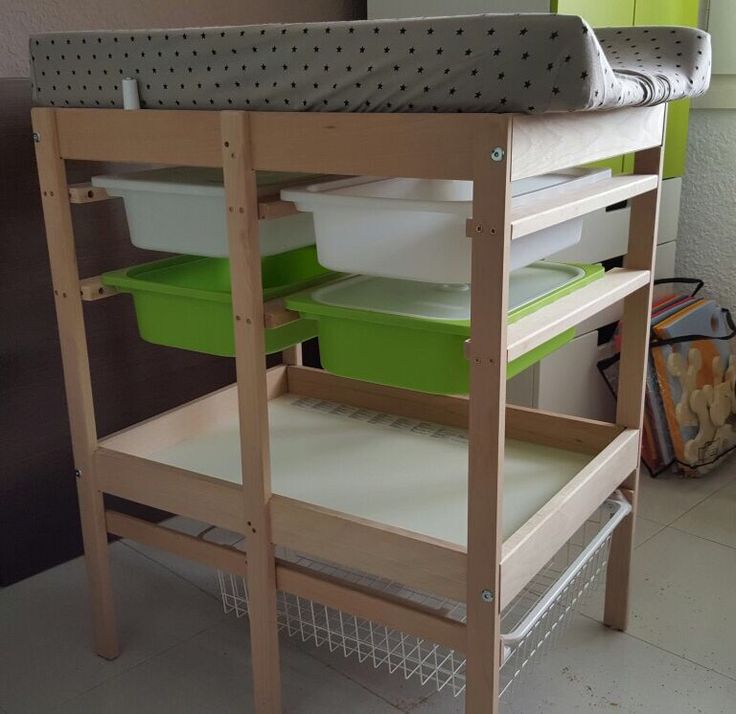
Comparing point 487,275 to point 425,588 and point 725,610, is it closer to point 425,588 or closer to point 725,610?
point 425,588

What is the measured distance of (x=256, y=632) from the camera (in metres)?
1.21

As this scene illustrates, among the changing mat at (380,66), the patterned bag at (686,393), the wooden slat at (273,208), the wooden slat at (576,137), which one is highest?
the changing mat at (380,66)

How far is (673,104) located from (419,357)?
4.33 ft

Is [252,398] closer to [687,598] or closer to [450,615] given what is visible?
[450,615]

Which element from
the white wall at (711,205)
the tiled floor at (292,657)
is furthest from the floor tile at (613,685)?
the white wall at (711,205)

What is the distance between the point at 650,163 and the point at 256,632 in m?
0.87

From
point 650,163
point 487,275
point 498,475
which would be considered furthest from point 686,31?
point 498,475

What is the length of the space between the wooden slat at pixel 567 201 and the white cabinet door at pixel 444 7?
52 centimetres

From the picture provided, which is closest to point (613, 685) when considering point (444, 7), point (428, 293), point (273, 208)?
point (428, 293)

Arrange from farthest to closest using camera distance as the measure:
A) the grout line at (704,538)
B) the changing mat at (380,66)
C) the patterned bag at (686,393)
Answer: the patterned bag at (686,393) → the grout line at (704,538) → the changing mat at (380,66)

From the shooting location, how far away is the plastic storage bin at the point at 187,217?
1.15 metres

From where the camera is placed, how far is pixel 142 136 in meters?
1.12

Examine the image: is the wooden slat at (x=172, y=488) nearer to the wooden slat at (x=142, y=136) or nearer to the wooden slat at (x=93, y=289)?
the wooden slat at (x=93, y=289)

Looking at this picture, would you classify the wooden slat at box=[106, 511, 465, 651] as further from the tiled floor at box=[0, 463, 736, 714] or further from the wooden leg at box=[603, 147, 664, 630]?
the wooden leg at box=[603, 147, 664, 630]
